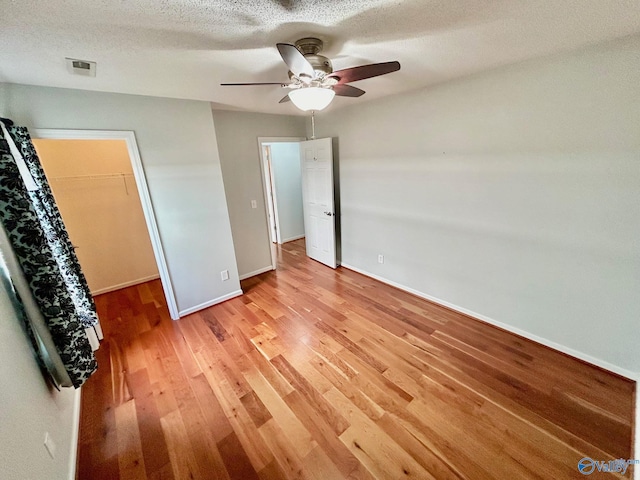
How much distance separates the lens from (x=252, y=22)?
1229 mm

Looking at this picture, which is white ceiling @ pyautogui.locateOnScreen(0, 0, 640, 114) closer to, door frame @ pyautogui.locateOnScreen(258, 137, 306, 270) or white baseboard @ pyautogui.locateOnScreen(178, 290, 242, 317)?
door frame @ pyautogui.locateOnScreen(258, 137, 306, 270)

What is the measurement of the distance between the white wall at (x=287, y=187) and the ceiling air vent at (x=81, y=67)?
3328 mm

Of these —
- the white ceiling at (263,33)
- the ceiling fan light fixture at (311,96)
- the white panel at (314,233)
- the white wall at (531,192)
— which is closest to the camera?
the white ceiling at (263,33)

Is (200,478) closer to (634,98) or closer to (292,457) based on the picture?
(292,457)

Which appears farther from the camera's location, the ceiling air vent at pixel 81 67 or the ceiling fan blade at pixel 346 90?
the ceiling fan blade at pixel 346 90

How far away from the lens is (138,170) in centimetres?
244

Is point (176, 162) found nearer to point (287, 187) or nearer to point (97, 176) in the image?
point (97, 176)

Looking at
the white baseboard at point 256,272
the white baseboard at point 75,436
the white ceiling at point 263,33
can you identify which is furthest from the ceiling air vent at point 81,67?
the white baseboard at point 256,272

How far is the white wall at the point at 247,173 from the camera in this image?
334 centimetres

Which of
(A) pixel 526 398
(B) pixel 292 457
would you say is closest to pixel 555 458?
(A) pixel 526 398

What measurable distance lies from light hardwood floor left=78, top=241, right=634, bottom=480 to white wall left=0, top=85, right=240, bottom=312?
23.4 inches
